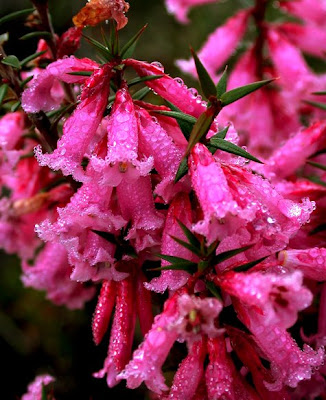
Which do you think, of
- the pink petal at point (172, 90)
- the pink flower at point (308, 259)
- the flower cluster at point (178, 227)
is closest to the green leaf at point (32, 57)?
the flower cluster at point (178, 227)

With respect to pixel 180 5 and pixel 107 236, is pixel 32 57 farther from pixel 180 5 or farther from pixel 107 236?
pixel 180 5

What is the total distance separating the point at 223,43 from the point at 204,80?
107 cm

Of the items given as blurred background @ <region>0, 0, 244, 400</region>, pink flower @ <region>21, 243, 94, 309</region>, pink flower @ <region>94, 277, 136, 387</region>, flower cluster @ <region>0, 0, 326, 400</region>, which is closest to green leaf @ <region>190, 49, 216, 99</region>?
flower cluster @ <region>0, 0, 326, 400</region>

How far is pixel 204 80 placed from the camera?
78 centimetres

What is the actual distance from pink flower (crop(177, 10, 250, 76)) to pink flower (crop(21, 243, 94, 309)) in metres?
0.81

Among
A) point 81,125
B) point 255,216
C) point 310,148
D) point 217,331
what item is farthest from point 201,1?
point 217,331

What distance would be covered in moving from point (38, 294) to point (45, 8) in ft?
5.41

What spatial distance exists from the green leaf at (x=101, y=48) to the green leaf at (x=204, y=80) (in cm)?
15

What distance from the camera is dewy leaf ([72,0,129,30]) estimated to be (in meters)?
0.84

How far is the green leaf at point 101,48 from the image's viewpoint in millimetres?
831

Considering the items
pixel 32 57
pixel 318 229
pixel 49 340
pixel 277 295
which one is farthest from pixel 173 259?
pixel 49 340

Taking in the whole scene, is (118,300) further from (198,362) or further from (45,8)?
(45,8)

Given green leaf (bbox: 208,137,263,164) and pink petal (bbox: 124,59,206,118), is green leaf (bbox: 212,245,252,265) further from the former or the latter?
pink petal (bbox: 124,59,206,118)

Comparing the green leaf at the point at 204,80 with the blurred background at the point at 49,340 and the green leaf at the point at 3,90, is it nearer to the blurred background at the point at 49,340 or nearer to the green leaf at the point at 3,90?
the green leaf at the point at 3,90
